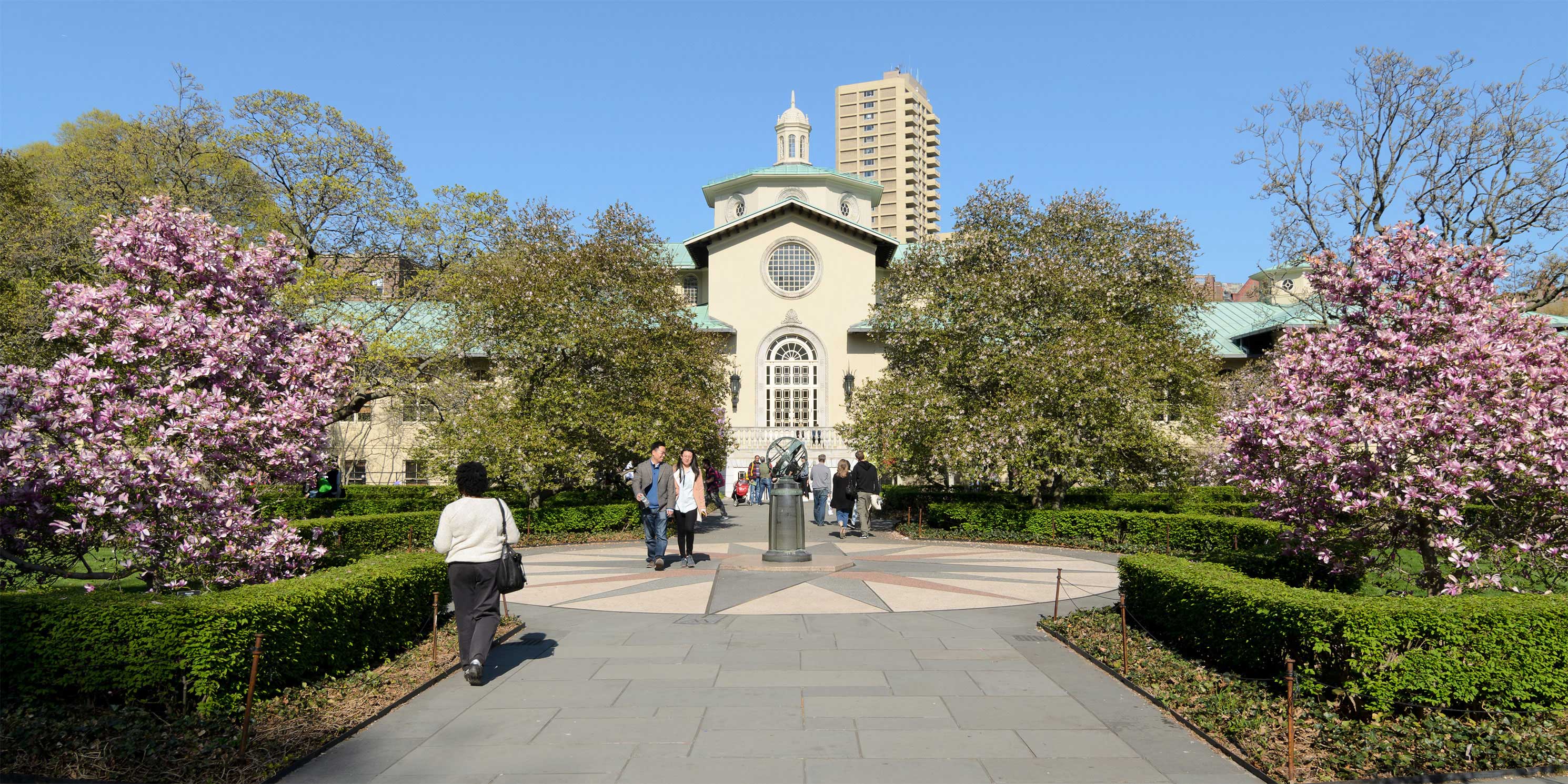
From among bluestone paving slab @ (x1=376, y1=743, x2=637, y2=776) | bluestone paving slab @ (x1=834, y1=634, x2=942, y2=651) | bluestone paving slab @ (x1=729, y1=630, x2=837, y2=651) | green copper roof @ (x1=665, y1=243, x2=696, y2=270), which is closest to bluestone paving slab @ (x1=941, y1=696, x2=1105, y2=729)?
bluestone paving slab @ (x1=834, y1=634, x2=942, y2=651)

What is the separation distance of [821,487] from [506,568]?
1447 cm

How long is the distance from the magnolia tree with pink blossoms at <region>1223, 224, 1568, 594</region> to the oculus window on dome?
26640 millimetres

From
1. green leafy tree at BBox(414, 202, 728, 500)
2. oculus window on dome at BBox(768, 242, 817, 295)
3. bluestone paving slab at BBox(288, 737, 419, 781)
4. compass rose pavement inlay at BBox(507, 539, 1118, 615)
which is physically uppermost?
oculus window on dome at BBox(768, 242, 817, 295)

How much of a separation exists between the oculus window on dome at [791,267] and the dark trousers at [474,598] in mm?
27939

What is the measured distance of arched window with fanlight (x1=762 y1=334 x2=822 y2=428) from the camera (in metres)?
34.4

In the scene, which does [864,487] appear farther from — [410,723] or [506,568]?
[410,723]

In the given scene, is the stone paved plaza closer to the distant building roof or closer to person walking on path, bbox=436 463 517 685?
person walking on path, bbox=436 463 517 685

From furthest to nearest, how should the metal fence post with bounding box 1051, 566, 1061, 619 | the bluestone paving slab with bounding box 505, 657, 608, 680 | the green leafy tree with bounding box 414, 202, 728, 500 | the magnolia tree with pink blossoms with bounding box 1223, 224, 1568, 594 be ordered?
1. the green leafy tree with bounding box 414, 202, 728, 500
2. the metal fence post with bounding box 1051, 566, 1061, 619
3. the bluestone paving slab with bounding box 505, 657, 608, 680
4. the magnolia tree with pink blossoms with bounding box 1223, 224, 1568, 594

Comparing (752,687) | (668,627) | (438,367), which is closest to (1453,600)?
(752,687)

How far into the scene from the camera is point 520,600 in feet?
36.9

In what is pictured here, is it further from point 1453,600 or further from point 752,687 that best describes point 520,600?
point 1453,600

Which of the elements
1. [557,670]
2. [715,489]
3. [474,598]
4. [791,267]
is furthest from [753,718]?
[791,267]

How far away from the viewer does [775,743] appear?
5.67 metres

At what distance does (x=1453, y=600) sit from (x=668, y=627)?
663 centimetres
